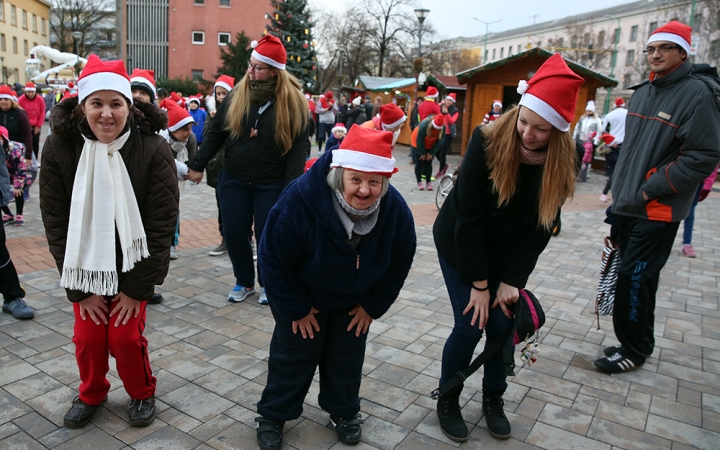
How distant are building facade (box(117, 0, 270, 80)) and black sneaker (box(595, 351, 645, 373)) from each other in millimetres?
52528

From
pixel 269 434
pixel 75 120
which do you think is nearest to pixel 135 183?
pixel 75 120

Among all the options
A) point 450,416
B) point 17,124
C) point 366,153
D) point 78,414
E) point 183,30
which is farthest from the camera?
point 183,30

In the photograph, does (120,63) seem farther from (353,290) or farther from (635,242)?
(635,242)

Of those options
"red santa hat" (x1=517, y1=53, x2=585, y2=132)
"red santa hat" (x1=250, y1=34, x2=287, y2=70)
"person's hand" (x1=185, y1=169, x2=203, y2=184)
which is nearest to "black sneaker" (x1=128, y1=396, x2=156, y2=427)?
"person's hand" (x1=185, y1=169, x2=203, y2=184)

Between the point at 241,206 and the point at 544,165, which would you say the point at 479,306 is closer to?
the point at 544,165

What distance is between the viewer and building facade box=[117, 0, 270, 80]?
52.3 meters

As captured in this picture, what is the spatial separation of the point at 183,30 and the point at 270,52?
176 ft

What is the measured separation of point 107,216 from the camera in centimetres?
266

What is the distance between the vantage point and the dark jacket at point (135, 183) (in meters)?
2.65

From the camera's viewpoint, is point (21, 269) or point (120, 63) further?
point (21, 269)

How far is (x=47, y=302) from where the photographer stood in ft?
15.0

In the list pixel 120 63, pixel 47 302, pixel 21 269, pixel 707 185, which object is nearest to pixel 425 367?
pixel 120 63

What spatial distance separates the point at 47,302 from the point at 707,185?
713 centimetres

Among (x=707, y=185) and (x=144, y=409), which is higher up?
Answer: (x=707, y=185)
